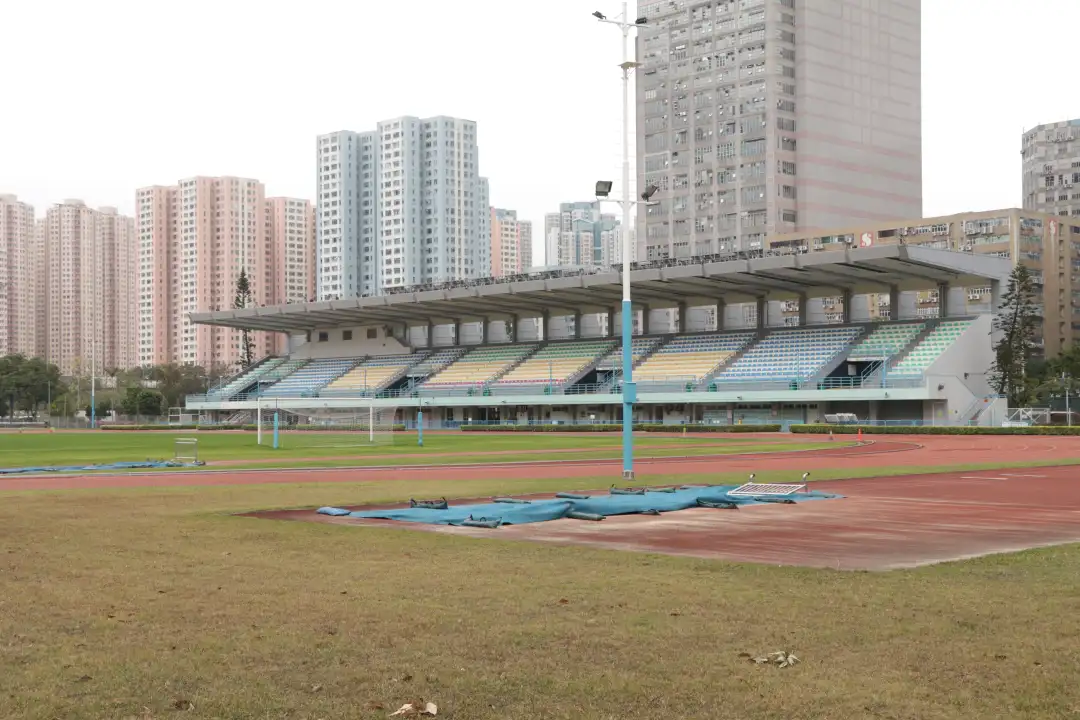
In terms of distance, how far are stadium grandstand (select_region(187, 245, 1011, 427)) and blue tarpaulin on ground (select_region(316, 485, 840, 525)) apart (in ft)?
134

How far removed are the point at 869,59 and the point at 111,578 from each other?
150311mm

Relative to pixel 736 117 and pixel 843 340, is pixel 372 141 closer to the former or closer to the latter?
pixel 736 117

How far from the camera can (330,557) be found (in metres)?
12.3

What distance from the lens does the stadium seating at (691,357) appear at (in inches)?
3228

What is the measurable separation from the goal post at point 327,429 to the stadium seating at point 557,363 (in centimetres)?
2333

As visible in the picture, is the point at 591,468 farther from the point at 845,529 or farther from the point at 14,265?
the point at 14,265

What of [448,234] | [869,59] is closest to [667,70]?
[869,59]

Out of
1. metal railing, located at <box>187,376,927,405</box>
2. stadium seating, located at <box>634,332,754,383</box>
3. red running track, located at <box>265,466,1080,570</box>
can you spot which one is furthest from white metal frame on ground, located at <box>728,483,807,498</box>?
stadium seating, located at <box>634,332,754,383</box>

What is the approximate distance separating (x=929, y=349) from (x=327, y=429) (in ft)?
133

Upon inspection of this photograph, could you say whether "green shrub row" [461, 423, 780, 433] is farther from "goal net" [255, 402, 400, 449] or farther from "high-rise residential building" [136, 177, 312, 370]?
"high-rise residential building" [136, 177, 312, 370]

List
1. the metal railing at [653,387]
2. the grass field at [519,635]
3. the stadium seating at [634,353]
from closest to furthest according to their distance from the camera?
the grass field at [519,635], the metal railing at [653,387], the stadium seating at [634,353]

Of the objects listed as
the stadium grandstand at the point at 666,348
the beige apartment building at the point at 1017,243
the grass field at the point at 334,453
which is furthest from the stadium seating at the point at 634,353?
the beige apartment building at the point at 1017,243

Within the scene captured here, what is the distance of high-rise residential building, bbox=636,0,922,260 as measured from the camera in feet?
462

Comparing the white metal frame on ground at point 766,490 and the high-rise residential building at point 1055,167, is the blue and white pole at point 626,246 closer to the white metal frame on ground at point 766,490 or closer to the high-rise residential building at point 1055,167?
the white metal frame on ground at point 766,490
